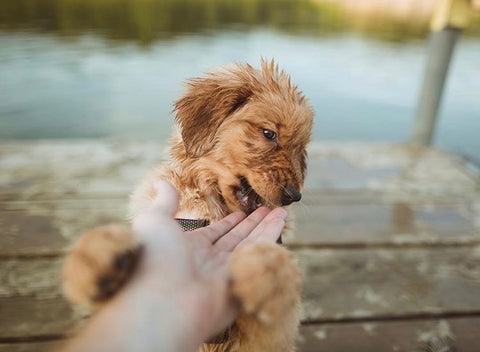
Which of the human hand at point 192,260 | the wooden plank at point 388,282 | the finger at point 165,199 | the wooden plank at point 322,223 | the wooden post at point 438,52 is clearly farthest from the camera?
the wooden post at point 438,52

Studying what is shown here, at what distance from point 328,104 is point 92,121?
16.7ft

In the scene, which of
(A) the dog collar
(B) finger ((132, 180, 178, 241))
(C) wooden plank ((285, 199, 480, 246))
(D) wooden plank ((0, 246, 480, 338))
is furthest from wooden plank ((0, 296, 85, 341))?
(C) wooden plank ((285, 199, 480, 246))

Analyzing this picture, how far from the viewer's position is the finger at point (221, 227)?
6.20ft

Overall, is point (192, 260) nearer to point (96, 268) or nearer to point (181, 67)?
point (96, 268)

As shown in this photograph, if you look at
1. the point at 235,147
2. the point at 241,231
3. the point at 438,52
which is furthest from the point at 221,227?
the point at 438,52

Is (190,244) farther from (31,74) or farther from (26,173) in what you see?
(31,74)

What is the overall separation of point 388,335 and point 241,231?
1.22 meters

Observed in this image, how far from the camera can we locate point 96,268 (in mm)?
1244

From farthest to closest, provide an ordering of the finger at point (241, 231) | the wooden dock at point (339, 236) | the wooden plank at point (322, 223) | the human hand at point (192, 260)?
the wooden plank at point (322, 223) → the wooden dock at point (339, 236) → the finger at point (241, 231) → the human hand at point (192, 260)

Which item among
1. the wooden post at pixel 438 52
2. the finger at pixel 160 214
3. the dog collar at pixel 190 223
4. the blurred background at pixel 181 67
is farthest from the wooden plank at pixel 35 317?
the wooden post at pixel 438 52

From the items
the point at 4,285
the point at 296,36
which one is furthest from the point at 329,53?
the point at 4,285

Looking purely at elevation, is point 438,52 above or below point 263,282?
above

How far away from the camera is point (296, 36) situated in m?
16.4

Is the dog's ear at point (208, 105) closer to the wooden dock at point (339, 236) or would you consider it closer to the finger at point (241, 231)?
the finger at point (241, 231)
